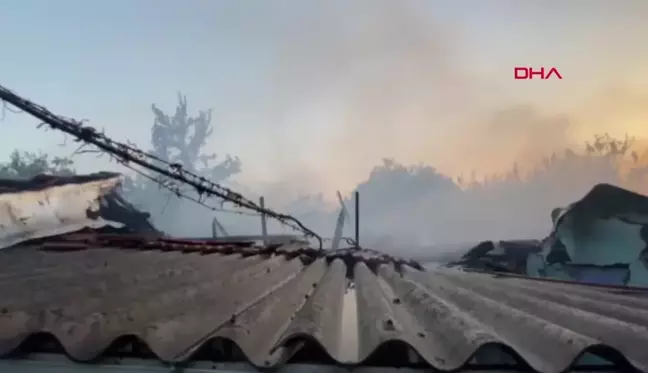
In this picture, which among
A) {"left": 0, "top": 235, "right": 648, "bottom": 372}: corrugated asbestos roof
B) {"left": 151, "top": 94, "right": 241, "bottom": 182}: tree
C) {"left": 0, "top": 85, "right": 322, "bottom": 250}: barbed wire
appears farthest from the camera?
{"left": 151, "top": 94, "right": 241, "bottom": 182}: tree

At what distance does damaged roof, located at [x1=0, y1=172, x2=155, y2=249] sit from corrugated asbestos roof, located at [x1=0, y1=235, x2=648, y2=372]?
141 centimetres

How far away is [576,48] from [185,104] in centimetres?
559

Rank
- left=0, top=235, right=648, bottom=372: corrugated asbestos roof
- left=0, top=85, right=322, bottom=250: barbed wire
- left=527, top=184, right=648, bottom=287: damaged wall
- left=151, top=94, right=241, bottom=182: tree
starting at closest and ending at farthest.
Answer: left=0, top=235, right=648, bottom=372: corrugated asbestos roof, left=0, top=85, right=322, bottom=250: barbed wire, left=527, top=184, right=648, bottom=287: damaged wall, left=151, top=94, right=241, bottom=182: tree

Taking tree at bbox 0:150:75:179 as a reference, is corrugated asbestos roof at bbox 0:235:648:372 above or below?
below

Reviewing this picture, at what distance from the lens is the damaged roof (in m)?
3.88

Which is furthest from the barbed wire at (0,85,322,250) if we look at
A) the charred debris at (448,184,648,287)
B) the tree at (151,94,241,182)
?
the charred debris at (448,184,648,287)

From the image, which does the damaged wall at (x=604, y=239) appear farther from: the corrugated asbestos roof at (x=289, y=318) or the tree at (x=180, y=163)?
the tree at (x=180, y=163)

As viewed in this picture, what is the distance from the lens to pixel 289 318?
5.11 ft

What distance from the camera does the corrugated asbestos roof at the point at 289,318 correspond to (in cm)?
120

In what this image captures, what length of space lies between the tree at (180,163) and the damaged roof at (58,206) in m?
2.41

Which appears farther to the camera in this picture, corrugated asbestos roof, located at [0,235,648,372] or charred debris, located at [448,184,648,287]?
charred debris, located at [448,184,648,287]

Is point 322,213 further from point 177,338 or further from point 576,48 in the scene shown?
point 177,338

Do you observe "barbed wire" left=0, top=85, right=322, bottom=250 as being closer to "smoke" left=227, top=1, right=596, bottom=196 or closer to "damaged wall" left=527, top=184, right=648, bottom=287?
"smoke" left=227, top=1, right=596, bottom=196

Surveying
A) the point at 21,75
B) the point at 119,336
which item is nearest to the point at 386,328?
the point at 119,336
